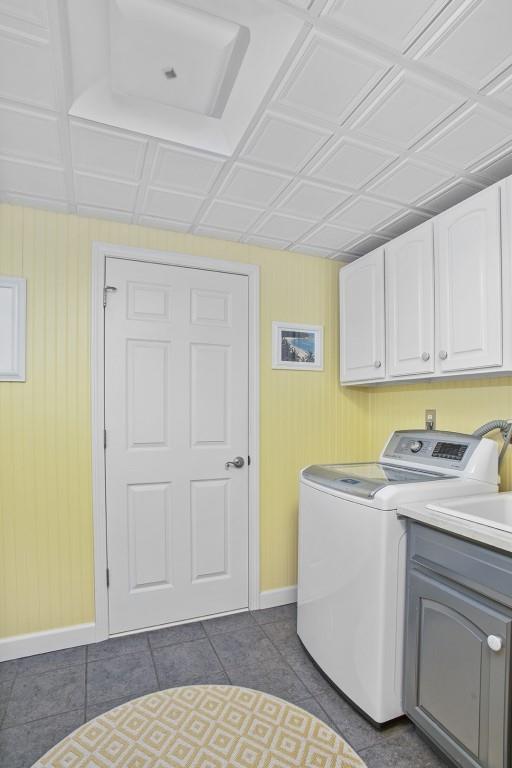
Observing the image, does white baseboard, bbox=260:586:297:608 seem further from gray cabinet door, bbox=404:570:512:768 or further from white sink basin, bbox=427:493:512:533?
white sink basin, bbox=427:493:512:533

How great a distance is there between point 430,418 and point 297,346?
37.2 inches

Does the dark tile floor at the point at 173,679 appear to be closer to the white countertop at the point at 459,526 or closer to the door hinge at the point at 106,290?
the white countertop at the point at 459,526

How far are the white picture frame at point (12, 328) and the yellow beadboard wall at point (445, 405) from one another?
223cm

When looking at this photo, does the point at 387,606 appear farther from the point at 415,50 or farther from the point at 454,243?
the point at 415,50

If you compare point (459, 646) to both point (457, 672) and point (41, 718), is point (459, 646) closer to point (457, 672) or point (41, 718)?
point (457, 672)

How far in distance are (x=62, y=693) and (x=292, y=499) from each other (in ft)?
5.14

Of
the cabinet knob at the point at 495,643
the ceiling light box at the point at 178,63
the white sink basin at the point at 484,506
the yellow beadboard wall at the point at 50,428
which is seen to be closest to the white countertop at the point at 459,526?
the white sink basin at the point at 484,506

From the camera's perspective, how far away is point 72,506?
2.27 m

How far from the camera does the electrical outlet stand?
2455 mm

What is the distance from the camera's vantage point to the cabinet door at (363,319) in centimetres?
244

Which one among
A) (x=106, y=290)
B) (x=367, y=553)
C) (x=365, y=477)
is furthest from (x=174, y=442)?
(x=367, y=553)

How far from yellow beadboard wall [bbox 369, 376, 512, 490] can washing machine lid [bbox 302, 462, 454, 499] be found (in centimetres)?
38

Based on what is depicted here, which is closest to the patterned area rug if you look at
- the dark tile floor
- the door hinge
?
the dark tile floor

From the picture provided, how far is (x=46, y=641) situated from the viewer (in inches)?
86.3
